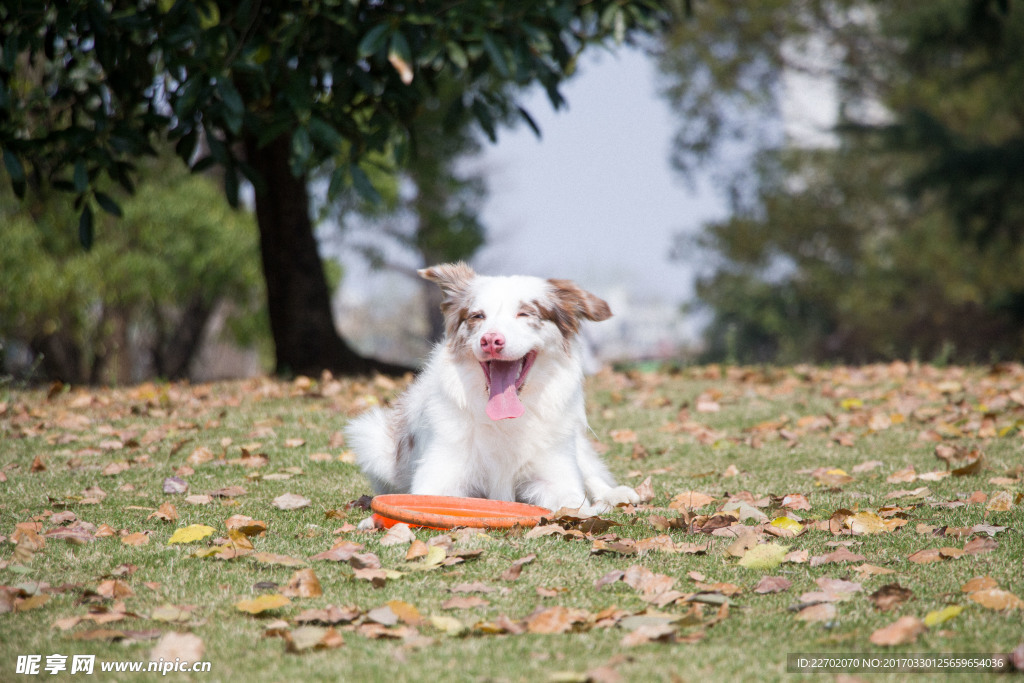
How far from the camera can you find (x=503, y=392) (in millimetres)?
4578

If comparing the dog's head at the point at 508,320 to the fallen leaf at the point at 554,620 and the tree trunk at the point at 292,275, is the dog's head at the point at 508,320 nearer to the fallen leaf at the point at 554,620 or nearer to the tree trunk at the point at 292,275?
the fallen leaf at the point at 554,620

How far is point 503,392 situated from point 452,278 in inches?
28.3

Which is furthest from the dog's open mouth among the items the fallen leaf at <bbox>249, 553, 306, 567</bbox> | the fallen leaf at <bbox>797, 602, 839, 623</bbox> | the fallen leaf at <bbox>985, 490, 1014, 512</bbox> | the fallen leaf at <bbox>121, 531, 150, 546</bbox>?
the fallen leaf at <bbox>985, 490, 1014, 512</bbox>

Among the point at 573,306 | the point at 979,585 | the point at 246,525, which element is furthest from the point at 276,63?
the point at 979,585

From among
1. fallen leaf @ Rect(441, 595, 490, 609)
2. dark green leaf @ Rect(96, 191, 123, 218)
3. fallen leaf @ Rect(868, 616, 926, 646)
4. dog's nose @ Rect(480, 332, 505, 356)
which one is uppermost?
dark green leaf @ Rect(96, 191, 123, 218)

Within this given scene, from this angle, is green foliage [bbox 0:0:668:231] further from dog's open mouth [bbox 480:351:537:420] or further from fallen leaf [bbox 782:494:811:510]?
fallen leaf [bbox 782:494:811:510]

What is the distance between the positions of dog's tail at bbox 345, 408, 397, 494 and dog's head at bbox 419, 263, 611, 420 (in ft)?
2.77

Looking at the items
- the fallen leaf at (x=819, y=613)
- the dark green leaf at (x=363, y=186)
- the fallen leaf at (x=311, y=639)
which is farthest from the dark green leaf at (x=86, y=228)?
the fallen leaf at (x=819, y=613)

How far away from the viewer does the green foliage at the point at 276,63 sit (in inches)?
262

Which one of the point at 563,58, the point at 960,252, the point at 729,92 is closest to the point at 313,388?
the point at 563,58

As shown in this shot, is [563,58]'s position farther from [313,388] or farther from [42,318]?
[42,318]

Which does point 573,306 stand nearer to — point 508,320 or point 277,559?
point 508,320

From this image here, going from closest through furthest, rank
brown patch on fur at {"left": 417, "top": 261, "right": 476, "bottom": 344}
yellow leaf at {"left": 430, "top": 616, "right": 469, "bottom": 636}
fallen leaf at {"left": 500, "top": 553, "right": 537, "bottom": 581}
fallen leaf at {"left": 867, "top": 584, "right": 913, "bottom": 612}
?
yellow leaf at {"left": 430, "top": 616, "right": 469, "bottom": 636}
fallen leaf at {"left": 867, "top": 584, "right": 913, "bottom": 612}
fallen leaf at {"left": 500, "top": 553, "right": 537, "bottom": 581}
brown patch on fur at {"left": 417, "top": 261, "right": 476, "bottom": 344}

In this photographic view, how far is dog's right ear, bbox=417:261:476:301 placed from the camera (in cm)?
484
